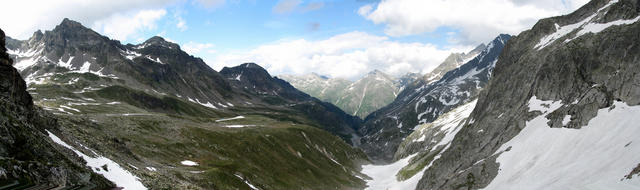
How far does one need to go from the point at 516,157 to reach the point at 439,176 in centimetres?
3209

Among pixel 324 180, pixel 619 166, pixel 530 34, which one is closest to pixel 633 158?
pixel 619 166

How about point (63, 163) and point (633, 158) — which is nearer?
point (63, 163)

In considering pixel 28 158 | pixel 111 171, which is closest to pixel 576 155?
pixel 111 171

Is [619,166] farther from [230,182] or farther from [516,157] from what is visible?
[230,182]

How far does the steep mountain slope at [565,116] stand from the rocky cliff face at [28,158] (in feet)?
176

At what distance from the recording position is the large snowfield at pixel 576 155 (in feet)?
158

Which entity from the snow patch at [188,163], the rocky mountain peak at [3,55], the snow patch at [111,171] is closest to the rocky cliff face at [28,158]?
the rocky mountain peak at [3,55]


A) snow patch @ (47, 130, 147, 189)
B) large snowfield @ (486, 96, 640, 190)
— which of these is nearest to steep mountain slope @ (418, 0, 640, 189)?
large snowfield @ (486, 96, 640, 190)

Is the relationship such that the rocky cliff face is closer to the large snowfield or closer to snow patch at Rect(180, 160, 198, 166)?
snow patch at Rect(180, 160, 198, 166)

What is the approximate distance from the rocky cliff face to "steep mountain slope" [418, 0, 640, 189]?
53650mm

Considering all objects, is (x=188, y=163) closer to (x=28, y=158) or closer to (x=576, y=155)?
(x=28, y=158)

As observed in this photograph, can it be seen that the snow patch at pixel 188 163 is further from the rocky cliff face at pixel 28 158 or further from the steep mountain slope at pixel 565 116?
the steep mountain slope at pixel 565 116

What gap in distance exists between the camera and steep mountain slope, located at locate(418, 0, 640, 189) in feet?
181

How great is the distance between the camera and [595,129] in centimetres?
6481
